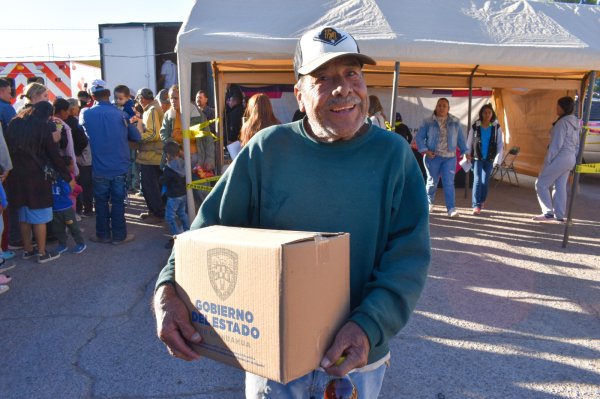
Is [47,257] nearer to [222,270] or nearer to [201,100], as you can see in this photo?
[201,100]

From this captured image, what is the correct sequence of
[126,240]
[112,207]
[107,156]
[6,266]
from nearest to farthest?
[6,266] < [107,156] < [112,207] < [126,240]

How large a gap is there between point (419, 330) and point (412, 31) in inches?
129

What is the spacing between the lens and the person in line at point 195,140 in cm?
588

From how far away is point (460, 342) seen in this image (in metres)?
3.68

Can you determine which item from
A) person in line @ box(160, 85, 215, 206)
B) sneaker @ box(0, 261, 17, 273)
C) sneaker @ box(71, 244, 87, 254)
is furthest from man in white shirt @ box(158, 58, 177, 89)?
sneaker @ box(0, 261, 17, 273)

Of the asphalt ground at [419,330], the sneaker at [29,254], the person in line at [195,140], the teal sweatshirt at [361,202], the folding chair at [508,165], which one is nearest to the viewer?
the teal sweatshirt at [361,202]

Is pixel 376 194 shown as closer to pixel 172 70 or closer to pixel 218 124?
pixel 218 124

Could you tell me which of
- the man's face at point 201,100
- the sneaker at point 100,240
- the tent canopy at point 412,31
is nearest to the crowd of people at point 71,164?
the sneaker at point 100,240

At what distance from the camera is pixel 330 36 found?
4.89 feet

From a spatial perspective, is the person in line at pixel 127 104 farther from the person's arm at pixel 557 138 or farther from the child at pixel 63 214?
the person's arm at pixel 557 138

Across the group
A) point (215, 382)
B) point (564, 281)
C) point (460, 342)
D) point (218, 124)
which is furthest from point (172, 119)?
point (564, 281)

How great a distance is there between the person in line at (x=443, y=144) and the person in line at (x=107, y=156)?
4.43 metres

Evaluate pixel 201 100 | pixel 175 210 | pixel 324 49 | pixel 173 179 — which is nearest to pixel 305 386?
pixel 324 49

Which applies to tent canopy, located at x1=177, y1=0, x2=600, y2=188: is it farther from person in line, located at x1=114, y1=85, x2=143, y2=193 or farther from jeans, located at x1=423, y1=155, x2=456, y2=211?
jeans, located at x1=423, y1=155, x2=456, y2=211
